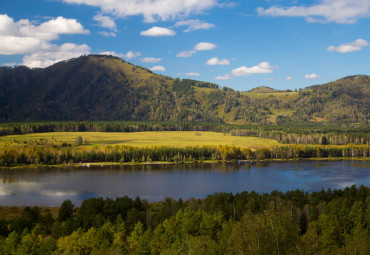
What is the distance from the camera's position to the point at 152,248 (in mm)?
41312

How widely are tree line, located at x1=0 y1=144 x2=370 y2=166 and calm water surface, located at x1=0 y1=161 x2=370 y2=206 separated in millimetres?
12479

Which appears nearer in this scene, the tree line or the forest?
the forest

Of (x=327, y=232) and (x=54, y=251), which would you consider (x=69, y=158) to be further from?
(x=327, y=232)

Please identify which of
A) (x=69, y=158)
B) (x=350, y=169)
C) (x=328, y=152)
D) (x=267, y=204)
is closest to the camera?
(x=267, y=204)

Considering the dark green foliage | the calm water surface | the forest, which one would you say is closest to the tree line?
the calm water surface

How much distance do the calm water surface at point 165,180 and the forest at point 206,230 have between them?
84.9 ft

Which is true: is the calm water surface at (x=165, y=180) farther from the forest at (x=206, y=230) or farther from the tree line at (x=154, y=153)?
the forest at (x=206, y=230)

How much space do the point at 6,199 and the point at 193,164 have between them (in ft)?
262

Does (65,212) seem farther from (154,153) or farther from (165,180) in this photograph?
(154,153)

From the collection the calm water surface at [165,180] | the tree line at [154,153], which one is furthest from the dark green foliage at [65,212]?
the tree line at [154,153]

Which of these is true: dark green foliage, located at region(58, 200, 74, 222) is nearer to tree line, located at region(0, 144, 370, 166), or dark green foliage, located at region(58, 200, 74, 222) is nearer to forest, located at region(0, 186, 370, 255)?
forest, located at region(0, 186, 370, 255)

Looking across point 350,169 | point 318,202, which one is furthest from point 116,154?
point 318,202

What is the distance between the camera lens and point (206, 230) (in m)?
47.8

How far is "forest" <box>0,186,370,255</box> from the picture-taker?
108ft
